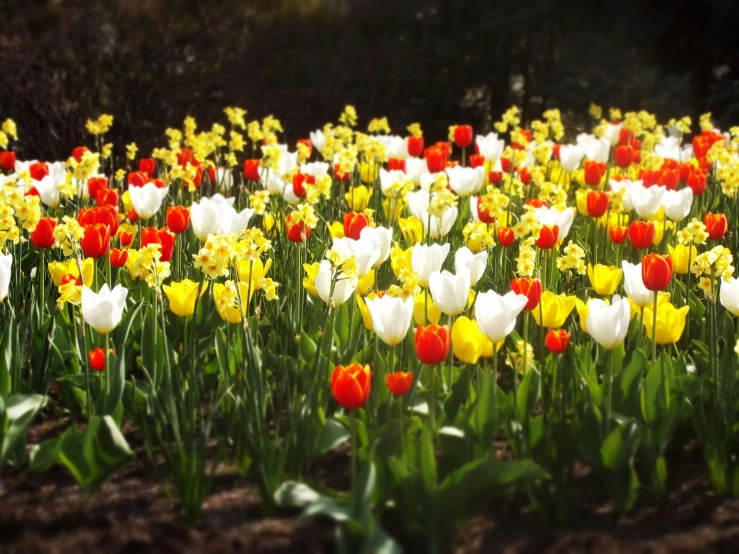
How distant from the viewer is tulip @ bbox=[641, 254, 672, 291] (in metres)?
2.46

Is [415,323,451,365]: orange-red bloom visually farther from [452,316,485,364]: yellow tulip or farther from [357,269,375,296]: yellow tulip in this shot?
[357,269,375,296]: yellow tulip

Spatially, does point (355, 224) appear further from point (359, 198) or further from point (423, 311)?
point (359, 198)

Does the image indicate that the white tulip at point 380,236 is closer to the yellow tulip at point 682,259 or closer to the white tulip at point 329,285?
the white tulip at point 329,285

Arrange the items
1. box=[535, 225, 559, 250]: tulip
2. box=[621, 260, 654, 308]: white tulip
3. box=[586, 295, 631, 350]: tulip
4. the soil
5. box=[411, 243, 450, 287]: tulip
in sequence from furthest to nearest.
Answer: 1. box=[535, 225, 559, 250]: tulip
2. box=[411, 243, 450, 287]: tulip
3. box=[621, 260, 654, 308]: white tulip
4. box=[586, 295, 631, 350]: tulip
5. the soil

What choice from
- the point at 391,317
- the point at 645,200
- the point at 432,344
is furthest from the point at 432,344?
the point at 645,200

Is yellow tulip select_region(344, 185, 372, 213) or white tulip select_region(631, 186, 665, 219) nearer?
white tulip select_region(631, 186, 665, 219)

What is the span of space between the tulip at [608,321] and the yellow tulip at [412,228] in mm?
1437

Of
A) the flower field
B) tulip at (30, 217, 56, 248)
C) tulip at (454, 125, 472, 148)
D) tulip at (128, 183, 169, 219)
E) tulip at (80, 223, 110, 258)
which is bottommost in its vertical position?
the flower field

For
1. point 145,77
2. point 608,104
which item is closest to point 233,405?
point 145,77

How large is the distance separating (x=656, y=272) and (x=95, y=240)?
172cm

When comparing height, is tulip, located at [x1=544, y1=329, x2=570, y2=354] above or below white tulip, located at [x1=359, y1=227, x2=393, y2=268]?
below

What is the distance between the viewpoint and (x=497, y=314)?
2.32 metres

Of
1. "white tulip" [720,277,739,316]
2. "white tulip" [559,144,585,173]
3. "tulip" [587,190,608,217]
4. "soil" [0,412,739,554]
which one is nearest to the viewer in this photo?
"soil" [0,412,739,554]

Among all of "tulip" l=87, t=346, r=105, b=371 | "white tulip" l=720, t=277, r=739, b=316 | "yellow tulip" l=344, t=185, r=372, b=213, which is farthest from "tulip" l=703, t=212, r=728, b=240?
"tulip" l=87, t=346, r=105, b=371
